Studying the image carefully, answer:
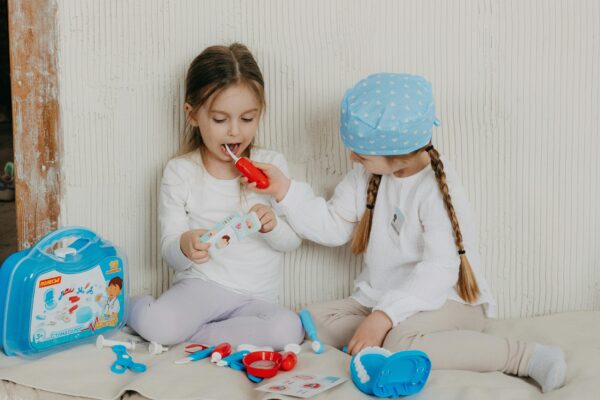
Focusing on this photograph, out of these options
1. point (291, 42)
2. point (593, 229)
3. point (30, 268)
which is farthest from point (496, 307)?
point (30, 268)

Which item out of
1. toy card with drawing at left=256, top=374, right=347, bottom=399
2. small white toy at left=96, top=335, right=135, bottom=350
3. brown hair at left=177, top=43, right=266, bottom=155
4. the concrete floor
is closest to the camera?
toy card with drawing at left=256, top=374, right=347, bottom=399

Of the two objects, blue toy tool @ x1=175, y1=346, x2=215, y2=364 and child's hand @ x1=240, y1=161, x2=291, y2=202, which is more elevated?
child's hand @ x1=240, y1=161, x2=291, y2=202

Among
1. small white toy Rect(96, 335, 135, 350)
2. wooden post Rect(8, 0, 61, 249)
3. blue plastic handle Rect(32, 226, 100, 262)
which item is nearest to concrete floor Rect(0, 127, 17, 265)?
wooden post Rect(8, 0, 61, 249)

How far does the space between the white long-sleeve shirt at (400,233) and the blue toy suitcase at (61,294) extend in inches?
15.8

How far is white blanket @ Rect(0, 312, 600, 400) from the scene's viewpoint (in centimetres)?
131

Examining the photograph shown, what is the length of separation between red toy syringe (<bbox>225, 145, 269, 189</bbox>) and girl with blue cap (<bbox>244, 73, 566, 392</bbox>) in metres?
0.02

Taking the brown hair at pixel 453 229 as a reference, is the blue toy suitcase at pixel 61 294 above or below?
below

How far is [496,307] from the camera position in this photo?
1.79 meters

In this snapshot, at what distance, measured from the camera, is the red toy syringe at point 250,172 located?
1657mm

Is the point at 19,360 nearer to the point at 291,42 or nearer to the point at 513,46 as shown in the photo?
the point at 291,42

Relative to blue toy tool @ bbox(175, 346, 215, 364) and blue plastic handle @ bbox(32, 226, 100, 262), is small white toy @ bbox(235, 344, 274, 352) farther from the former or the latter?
blue plastic handle @ bbox(32, 226, 100, 262)

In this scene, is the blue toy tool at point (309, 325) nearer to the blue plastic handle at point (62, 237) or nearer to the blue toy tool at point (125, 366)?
the blue toy tool at point (125, 366)

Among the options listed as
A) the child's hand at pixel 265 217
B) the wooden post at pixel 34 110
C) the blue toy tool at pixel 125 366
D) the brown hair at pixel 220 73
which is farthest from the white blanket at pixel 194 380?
the brown hair at pixel 220 73

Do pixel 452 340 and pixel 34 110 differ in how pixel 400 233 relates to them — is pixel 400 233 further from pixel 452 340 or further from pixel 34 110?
pixel 34 110
